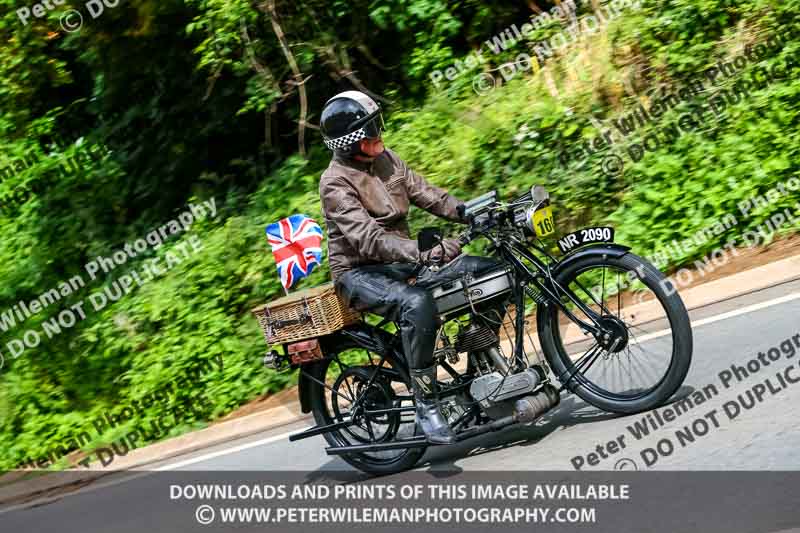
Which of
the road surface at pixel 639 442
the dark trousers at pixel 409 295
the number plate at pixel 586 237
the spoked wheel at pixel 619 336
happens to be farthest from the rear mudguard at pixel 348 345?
the number plate at pixel 586 237

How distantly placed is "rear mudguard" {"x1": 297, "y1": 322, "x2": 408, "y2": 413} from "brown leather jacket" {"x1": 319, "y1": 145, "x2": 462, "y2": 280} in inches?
16.2

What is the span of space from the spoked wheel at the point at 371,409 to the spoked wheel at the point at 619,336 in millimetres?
1040

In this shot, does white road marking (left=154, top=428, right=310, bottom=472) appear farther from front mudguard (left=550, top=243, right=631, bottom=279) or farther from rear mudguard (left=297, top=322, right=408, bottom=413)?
front mudguard (left=550, top=243, right=631, bottom=279)

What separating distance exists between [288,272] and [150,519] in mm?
2081

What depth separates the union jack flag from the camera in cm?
748

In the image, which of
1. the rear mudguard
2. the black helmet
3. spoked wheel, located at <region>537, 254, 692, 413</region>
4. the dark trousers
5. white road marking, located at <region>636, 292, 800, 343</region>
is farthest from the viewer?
white road marking, located at <region>636, 292, 800, 343</region>

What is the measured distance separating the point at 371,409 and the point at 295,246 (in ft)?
5.72

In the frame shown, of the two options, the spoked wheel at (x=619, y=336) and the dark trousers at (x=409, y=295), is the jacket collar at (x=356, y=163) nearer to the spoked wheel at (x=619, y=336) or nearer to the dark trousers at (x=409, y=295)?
the dark trousers at (x=409, y=295)

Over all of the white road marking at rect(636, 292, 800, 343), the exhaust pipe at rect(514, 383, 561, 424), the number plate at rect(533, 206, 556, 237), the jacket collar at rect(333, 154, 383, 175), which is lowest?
the white road marking at rect(636, 292, 800, 343)

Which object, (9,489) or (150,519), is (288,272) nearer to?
(150,519)

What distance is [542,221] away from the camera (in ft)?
18.2

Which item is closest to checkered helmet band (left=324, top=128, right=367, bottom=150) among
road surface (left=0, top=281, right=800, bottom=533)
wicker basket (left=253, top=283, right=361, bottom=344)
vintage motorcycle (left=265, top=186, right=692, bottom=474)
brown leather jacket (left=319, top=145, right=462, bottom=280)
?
brown leather jacket (left=319, top=145, right=462, bottom=280)

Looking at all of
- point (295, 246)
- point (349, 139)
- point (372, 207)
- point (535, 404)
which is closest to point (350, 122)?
point (349, 139)

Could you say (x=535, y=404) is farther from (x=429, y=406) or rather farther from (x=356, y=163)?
(x=356, y=163)
